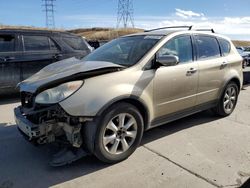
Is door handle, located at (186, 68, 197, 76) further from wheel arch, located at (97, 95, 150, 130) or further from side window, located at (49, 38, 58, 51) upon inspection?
side window, located at (49, 38, 58, 51)

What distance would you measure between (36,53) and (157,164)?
498cm

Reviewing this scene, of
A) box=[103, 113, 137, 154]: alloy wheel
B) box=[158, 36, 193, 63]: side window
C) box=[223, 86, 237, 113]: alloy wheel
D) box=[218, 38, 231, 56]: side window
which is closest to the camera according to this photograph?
box=[103, 113, 137, 154]: alloy wheel

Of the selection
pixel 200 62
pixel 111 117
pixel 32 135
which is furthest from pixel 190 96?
pixel 32 135

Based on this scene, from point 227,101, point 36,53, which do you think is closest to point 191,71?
point 227,101

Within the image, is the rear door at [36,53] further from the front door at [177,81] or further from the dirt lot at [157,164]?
the front door at [177,81]

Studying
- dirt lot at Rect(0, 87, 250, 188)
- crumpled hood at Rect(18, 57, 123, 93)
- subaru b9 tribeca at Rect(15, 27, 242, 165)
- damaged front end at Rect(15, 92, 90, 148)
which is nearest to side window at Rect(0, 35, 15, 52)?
dirt lot at Rect(0, 87, 250, 188)

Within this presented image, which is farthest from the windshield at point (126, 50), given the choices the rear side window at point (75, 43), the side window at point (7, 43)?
the rear side window at point (75, 43)

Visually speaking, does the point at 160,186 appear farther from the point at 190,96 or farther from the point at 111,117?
the point at 190,96

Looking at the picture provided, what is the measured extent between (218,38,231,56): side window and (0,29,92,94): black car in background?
13.4 ft

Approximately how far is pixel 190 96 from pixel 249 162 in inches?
54.2

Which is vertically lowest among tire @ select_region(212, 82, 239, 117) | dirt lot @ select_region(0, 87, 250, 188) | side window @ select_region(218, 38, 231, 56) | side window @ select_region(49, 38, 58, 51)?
dirt lot @ select_region(0, 87, 250, 188)

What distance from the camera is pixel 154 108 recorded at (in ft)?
13.6

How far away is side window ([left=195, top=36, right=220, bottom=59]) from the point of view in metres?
4.98

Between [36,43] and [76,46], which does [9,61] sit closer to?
[36,43]
